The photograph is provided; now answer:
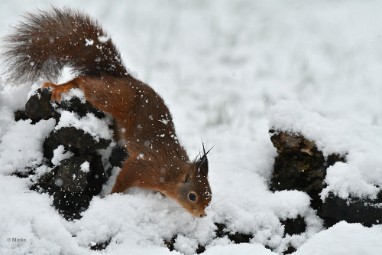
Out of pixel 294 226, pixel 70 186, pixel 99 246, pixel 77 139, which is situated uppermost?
pixel 77 139

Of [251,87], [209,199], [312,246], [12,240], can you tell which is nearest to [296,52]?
[251,87]

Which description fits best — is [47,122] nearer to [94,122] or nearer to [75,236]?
[94,122]

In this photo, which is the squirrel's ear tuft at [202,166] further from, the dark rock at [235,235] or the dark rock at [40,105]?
the dark rock at [40,105]

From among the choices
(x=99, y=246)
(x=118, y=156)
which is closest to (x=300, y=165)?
(x=118, y=156)

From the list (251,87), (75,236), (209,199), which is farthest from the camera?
(251,87)

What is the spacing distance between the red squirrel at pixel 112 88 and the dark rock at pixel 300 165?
22.7 inches

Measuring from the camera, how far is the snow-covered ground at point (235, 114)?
270cm

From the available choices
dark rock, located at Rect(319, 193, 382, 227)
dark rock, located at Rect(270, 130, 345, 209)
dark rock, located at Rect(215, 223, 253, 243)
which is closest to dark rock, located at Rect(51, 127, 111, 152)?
dark rock, located at Rect(215, 223, 253, 243)

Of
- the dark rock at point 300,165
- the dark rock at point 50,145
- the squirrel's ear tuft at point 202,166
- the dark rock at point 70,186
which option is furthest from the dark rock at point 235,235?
the dark rock at point 50,145

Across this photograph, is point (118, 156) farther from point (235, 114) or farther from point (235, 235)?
point (235, 114)

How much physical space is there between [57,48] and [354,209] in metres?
2.40

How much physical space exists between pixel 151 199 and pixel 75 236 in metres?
0.61

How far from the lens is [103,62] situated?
370cm

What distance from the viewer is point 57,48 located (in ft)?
11.8
